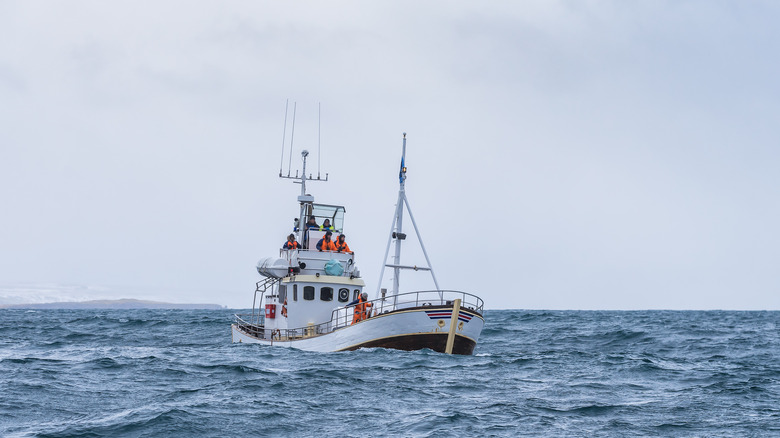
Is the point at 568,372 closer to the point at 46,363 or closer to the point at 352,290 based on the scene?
the point at 352,290

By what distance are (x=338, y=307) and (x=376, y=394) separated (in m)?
12.4

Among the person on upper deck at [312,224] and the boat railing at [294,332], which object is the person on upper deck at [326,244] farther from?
the boat railing at [294,332]

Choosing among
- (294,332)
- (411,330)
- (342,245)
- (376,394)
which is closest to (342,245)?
(342,245)

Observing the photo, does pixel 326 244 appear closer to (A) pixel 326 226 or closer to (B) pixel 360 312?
(A) pixel 326 226

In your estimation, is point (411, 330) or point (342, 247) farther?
point (342, 247)

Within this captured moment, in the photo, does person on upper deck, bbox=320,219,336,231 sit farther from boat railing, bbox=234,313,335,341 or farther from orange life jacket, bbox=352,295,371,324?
orange life jacket, bbox=352,295,371,324

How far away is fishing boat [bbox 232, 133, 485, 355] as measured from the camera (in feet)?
85.7

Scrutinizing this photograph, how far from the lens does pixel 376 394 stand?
60.6ft

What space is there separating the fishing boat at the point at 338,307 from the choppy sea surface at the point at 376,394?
0.73m

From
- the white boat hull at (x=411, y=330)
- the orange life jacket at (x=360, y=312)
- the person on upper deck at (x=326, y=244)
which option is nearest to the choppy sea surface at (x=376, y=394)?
the white boat hull at (x=411, y=330)

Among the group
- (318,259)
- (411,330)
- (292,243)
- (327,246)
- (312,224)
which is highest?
(312,224)

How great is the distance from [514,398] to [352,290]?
44.0 feet

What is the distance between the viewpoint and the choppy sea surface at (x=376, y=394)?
49.4 feet

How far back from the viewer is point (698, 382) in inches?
882
